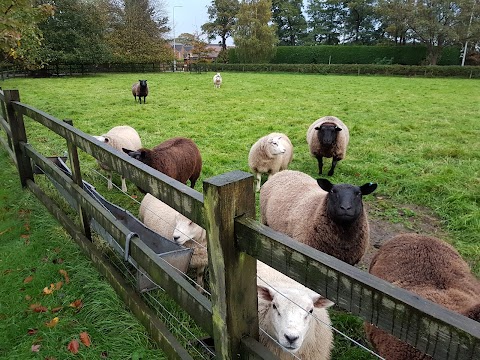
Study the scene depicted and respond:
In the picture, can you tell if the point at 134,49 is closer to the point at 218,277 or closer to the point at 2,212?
the point at 2,212

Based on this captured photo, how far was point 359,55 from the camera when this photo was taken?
46.8 m

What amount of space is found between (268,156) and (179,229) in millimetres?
3495

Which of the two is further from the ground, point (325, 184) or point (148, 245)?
point (325, 184)

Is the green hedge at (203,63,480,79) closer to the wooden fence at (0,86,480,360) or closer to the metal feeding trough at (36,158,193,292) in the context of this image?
the metal feeding trough at (36,158,193,292)

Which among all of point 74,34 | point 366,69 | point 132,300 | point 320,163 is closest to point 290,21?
point 366,69

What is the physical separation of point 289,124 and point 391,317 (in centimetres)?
1051

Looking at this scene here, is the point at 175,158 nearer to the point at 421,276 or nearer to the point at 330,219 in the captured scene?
the point at 330,219

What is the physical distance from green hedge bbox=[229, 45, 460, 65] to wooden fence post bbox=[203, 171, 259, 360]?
4895 centimetres

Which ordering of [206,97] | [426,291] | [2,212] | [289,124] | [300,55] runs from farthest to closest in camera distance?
[300,55]
[206,97]
[289,124]
[2,212]
[426,291]

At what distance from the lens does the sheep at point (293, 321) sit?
6.70 ft

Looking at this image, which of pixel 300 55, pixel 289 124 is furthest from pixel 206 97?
pixel 300 55

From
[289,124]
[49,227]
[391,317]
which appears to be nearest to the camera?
[391,317]

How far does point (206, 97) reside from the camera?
1733 centimetres


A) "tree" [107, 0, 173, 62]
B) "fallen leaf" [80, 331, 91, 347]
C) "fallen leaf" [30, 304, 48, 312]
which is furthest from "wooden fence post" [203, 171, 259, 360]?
"tree" [107, 0, 173, 62]
